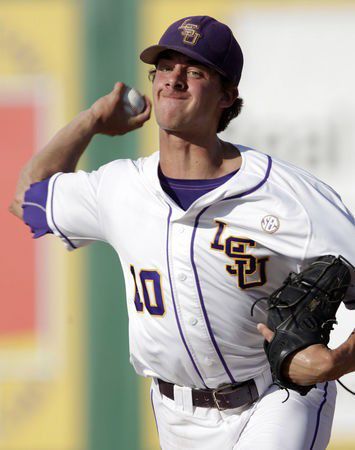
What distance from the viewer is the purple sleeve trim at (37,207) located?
12.9 ft

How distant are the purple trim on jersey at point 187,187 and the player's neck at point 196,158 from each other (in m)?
A: 0.02

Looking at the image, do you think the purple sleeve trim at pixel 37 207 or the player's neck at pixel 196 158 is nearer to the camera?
the player's neck at pixel 196 158

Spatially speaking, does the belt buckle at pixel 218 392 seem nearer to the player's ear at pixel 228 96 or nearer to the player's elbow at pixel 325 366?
the player's elbow at pixel 325 366

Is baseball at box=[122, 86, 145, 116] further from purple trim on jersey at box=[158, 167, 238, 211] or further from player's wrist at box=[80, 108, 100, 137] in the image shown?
purple trim on jersey at box=[158, 167, 238, 211]

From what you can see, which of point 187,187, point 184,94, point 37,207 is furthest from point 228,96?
point 37,207

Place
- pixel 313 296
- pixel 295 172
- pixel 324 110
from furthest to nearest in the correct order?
1. pixel 324 110
2. pixel 295 172
3. pixel 313 296

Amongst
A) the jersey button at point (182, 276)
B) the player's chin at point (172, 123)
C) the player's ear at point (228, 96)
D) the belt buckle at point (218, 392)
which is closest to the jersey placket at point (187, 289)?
the jersey button at point (182, 276)

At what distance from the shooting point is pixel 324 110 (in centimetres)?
621

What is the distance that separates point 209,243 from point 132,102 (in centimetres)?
84

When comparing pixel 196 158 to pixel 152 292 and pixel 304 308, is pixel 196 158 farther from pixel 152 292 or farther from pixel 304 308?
pixel 304 308

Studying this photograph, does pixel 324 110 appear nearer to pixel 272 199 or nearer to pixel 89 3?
pixel 89 3

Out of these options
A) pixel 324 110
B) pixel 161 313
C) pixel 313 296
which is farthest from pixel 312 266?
pixel 324 110

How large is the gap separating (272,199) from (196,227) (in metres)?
0.27

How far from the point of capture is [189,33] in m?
3.50
